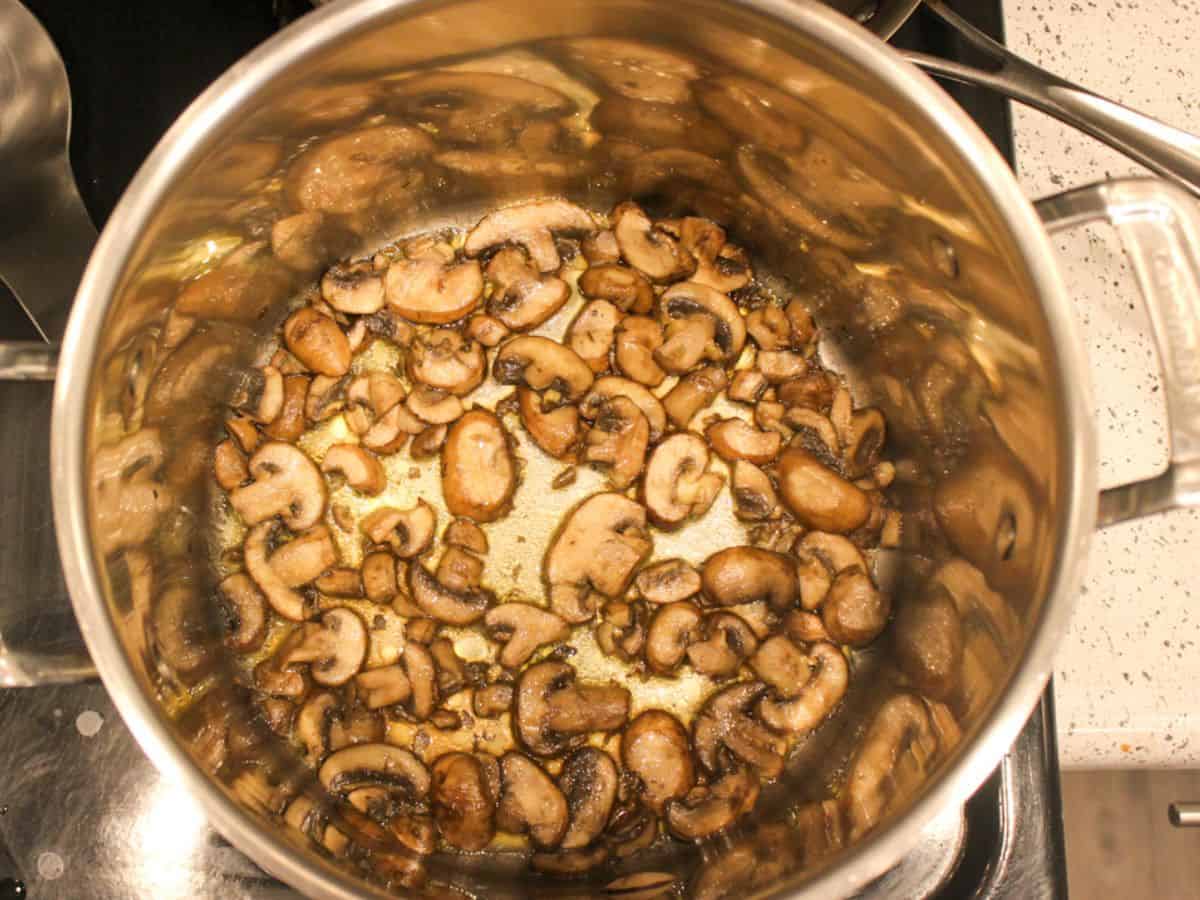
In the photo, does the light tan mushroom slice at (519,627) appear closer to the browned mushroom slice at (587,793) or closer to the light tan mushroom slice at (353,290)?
the browned mushroom slice at (587,793)

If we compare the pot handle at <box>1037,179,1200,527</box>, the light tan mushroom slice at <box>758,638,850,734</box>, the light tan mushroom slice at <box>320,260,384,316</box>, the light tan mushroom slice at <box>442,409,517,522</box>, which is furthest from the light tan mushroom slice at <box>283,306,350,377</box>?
Answer: the pot handle at <box>1037,179,1200,527</box>

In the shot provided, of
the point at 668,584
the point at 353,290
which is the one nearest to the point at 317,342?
the point at 353,290

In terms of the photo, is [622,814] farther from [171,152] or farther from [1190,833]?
[1190,833]

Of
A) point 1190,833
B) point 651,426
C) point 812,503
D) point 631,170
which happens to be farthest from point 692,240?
point 1190,833

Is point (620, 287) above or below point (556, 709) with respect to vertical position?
above

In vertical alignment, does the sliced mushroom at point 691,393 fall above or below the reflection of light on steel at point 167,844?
above

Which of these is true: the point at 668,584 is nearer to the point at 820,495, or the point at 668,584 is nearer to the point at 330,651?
the point at 820,495

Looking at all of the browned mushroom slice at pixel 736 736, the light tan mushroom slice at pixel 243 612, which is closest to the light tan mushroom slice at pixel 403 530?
the light tan mushroom slice at pixel 243 612
